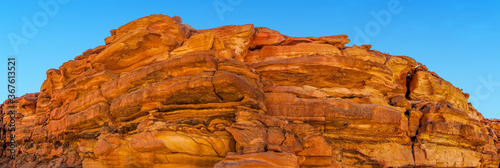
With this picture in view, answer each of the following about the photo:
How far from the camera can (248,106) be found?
12641 mm

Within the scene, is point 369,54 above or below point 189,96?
above

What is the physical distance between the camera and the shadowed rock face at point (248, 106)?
12.3 meters

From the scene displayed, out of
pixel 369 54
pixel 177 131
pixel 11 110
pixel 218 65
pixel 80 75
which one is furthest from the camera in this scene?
pixel 11 110

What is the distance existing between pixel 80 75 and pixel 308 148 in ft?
49.1

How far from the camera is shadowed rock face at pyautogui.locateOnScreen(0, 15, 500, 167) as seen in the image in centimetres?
1227

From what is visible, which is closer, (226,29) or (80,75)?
(226,29)

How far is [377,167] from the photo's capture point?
50.3ft

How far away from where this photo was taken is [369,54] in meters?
18.2

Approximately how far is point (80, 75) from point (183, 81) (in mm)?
10695

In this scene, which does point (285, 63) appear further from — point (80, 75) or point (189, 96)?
point (80, 75)

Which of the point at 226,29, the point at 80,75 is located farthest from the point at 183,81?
the point at 80,75

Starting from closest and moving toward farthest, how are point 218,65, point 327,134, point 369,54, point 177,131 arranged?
1. point 177,131
2. point 218,65
3. point 327,134
4. point 369,54

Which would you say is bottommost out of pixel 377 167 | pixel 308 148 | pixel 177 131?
pixel 377 167

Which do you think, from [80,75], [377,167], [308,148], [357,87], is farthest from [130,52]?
[377,167]
